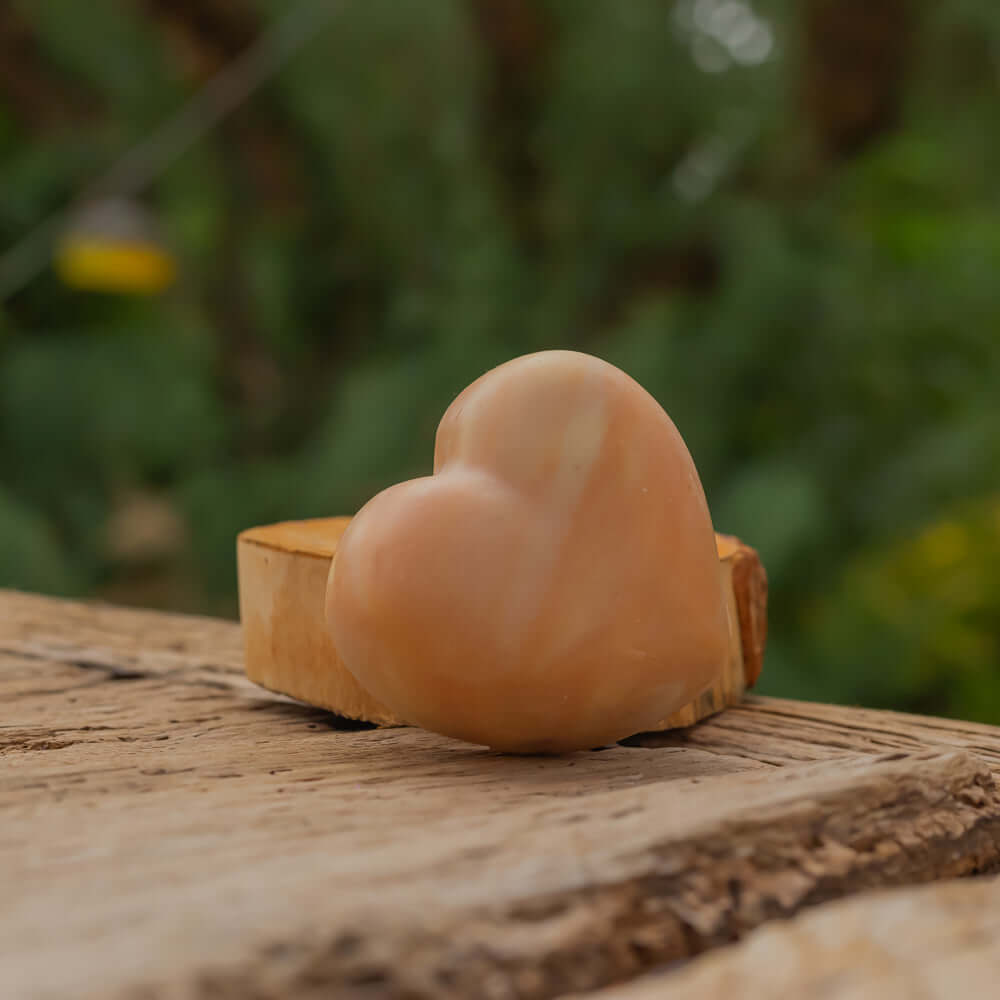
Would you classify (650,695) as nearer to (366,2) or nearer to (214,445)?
(214,445)

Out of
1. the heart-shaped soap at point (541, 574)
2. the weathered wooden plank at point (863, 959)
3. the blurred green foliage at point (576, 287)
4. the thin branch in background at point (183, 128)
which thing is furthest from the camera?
the thin branch in background at point (183, 128)

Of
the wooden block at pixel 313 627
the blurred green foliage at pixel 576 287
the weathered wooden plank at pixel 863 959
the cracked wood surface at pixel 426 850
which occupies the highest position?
the blurred green foliage at pixel 576 287

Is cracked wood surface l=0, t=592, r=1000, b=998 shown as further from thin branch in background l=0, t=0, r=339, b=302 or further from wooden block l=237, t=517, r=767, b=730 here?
thin branch in background l=0, t=0, r=339, b=302

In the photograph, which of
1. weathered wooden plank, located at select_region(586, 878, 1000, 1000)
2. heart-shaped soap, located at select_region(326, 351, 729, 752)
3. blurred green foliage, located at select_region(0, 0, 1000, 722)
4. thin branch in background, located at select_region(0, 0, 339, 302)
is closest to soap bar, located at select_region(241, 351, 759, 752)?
heart-shaped soap, located at select_region(326, 351, 729, 752)

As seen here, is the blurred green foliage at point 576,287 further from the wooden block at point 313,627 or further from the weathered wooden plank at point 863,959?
the weathered wooden plank at point 863,959

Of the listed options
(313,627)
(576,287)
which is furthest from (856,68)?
(313,627)

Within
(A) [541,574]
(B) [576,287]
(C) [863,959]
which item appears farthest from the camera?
(B) [576,287]

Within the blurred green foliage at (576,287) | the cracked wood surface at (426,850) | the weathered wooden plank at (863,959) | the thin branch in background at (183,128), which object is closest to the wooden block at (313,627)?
the cracked wood surface at (426,850)

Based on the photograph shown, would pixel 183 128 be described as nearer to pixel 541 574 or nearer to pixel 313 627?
pixel 313 627
